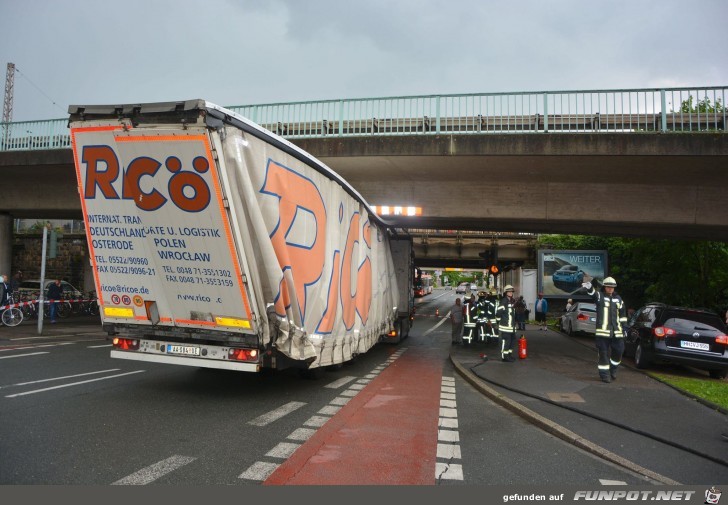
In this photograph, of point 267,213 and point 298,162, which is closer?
point 267,213

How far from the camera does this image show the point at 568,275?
2930 centimetres

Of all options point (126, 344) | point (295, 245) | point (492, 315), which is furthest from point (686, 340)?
point (126, 344)

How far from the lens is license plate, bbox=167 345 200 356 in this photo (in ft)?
21.6

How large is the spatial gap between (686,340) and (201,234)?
1025 cm

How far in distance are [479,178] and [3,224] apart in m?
18.5

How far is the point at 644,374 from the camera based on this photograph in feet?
34.3

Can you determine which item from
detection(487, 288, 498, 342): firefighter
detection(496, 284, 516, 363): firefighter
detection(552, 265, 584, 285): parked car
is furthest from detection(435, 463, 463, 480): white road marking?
detection(552, 265, 584, 285): parked car

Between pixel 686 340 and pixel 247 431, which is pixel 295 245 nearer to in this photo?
pixel 247 431

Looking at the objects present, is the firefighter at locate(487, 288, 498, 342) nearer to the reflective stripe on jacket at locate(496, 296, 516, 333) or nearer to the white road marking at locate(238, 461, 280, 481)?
the reflective stripe on jacket at locate(496, 296, 516, 333)

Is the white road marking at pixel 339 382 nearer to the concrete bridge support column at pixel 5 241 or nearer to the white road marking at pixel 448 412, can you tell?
the white road marking at pixel 448 412

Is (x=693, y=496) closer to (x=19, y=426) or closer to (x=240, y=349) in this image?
(x=240, y=349)

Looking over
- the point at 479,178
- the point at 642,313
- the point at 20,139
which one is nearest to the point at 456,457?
the point at 642,313

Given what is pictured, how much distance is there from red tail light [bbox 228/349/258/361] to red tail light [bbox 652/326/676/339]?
8994mm

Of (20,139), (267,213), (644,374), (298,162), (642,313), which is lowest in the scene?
(644,374)
